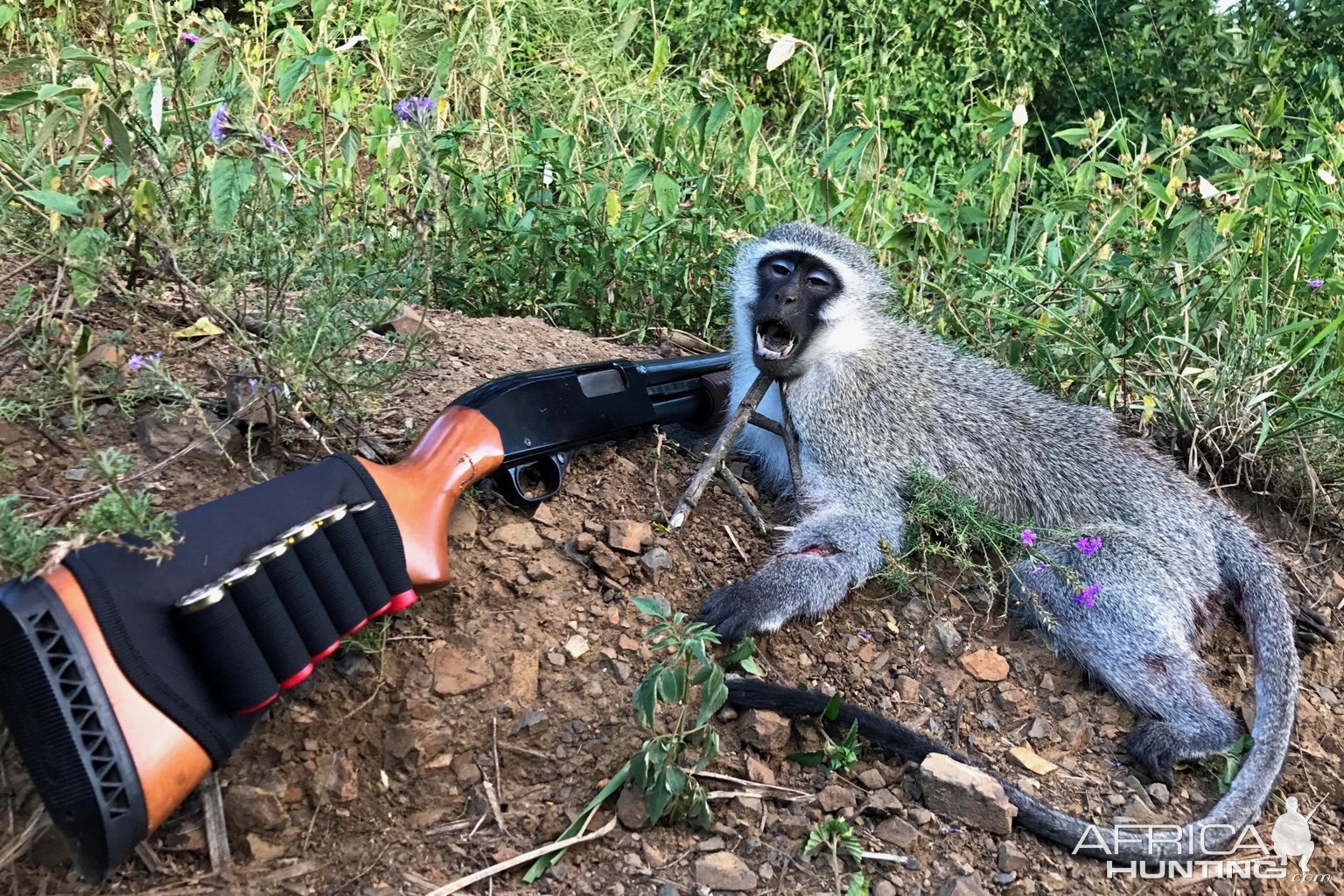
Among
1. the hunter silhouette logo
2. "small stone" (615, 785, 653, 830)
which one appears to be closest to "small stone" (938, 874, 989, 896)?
"small stone" (615, 785, 653, 830)

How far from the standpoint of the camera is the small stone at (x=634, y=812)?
203 cm

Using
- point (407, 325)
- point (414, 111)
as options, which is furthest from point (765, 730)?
point (414, 111)

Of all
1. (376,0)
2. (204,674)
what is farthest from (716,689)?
A: (376,0)

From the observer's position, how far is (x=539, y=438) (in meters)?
2.68

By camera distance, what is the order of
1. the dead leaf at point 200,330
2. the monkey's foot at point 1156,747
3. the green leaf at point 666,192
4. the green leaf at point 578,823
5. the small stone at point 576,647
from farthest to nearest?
the green leaf at point 666,192 → the dead leaf at point 200,330 → the monkey's foot at point 1156,747 → the small stone at point 576,647 → the green leaf at point 578,823

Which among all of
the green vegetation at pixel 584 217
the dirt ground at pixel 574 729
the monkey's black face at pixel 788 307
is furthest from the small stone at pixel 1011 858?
the green vegetation at pixel 584 217

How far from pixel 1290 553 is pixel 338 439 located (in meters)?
2.92

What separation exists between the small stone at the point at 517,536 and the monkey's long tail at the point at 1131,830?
25.7 inches

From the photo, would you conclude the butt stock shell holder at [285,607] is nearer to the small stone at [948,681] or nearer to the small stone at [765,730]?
the small stone at [765,730]

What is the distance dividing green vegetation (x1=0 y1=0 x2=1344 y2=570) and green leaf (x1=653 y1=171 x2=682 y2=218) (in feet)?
0.04

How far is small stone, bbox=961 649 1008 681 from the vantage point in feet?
8.77

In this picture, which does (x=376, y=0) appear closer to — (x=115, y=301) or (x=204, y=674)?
(x=115, y=301)

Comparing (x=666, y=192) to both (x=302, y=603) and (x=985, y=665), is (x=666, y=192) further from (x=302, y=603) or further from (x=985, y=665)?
(x=302, y=603)

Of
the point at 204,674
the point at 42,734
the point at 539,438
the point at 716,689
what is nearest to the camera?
the point at 42,734
